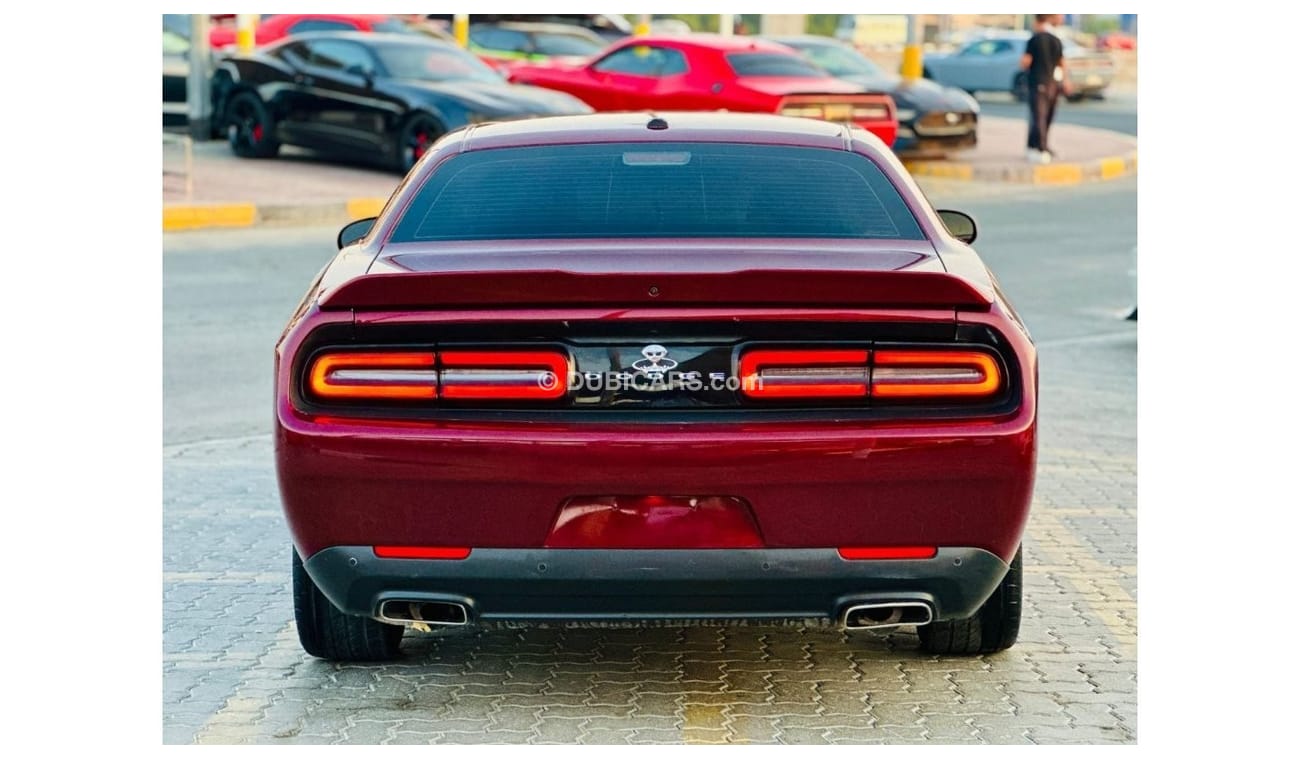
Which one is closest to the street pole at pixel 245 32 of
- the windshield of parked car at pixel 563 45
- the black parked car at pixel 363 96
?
the black parked car at pixel 363 96

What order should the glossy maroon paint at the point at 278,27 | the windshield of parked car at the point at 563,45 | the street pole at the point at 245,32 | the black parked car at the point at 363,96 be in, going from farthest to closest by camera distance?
the glossy maroon paint at the point at 278,27
the windshield of parked car at the point at 563,45
the street pole at the point at 245,32
the black parked car at the point at 363,96

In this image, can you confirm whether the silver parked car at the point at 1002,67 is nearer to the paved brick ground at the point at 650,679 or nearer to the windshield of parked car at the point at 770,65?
the windshield of parked car at the point at 770,65

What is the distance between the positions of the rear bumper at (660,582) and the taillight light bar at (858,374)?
366 mm

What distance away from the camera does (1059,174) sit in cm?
2269

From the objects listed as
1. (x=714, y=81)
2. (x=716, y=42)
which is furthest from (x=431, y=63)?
(x=716, y=42)

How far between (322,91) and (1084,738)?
1611 cm

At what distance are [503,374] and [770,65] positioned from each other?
1702 cm

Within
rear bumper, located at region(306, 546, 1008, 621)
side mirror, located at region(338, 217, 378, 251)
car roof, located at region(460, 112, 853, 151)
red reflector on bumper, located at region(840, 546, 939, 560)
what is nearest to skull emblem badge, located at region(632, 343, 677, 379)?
rear bumper, located at region(306, 546, 1008, 621)

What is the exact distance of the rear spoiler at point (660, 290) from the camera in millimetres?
4496

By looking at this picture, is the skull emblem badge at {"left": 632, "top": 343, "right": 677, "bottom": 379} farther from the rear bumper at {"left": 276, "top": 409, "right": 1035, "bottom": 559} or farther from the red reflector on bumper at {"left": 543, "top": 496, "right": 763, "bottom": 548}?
the red reflector on bumper at {"left": 543, "top": 496, "right": 763, "bottom": 548}

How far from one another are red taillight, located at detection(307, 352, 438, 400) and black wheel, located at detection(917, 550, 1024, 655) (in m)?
1.66

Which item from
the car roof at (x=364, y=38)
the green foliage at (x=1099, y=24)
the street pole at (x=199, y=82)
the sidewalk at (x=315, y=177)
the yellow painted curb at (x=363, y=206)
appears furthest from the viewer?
the green foliage at (x=1099, y=24)

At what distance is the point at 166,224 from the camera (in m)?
16.3

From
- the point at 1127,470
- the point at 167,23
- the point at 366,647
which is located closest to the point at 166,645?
the point at 366,647
